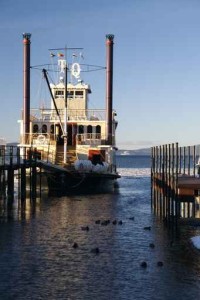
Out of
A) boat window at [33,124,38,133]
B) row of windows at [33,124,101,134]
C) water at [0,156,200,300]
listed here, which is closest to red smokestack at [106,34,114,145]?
row of windows at [33,124,101,134]

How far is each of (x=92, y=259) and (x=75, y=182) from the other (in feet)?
107

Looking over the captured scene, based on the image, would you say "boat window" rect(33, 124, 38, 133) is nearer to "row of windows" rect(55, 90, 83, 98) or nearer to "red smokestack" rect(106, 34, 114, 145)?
"row of windows" rect(55, 90, 83, 98)

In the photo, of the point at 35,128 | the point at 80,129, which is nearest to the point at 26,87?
the point at 35,128

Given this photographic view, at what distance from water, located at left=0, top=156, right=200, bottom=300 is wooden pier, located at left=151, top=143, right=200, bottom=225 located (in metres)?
1.14

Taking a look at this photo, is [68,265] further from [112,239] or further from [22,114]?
[22,114]

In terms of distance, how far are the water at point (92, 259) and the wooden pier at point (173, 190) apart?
1142 millimetres

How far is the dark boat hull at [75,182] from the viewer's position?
188 feet

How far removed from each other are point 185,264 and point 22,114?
46831mm

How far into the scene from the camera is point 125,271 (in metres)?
23.7

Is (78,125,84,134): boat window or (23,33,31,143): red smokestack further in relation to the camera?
(78,125,84,134): boat window

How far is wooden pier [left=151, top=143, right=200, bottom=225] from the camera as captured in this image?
33062 mm

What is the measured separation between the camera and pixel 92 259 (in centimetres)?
2600

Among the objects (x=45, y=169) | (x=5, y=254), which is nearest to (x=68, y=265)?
(x=5, y=254)

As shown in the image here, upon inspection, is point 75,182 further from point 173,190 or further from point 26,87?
point 173,190
